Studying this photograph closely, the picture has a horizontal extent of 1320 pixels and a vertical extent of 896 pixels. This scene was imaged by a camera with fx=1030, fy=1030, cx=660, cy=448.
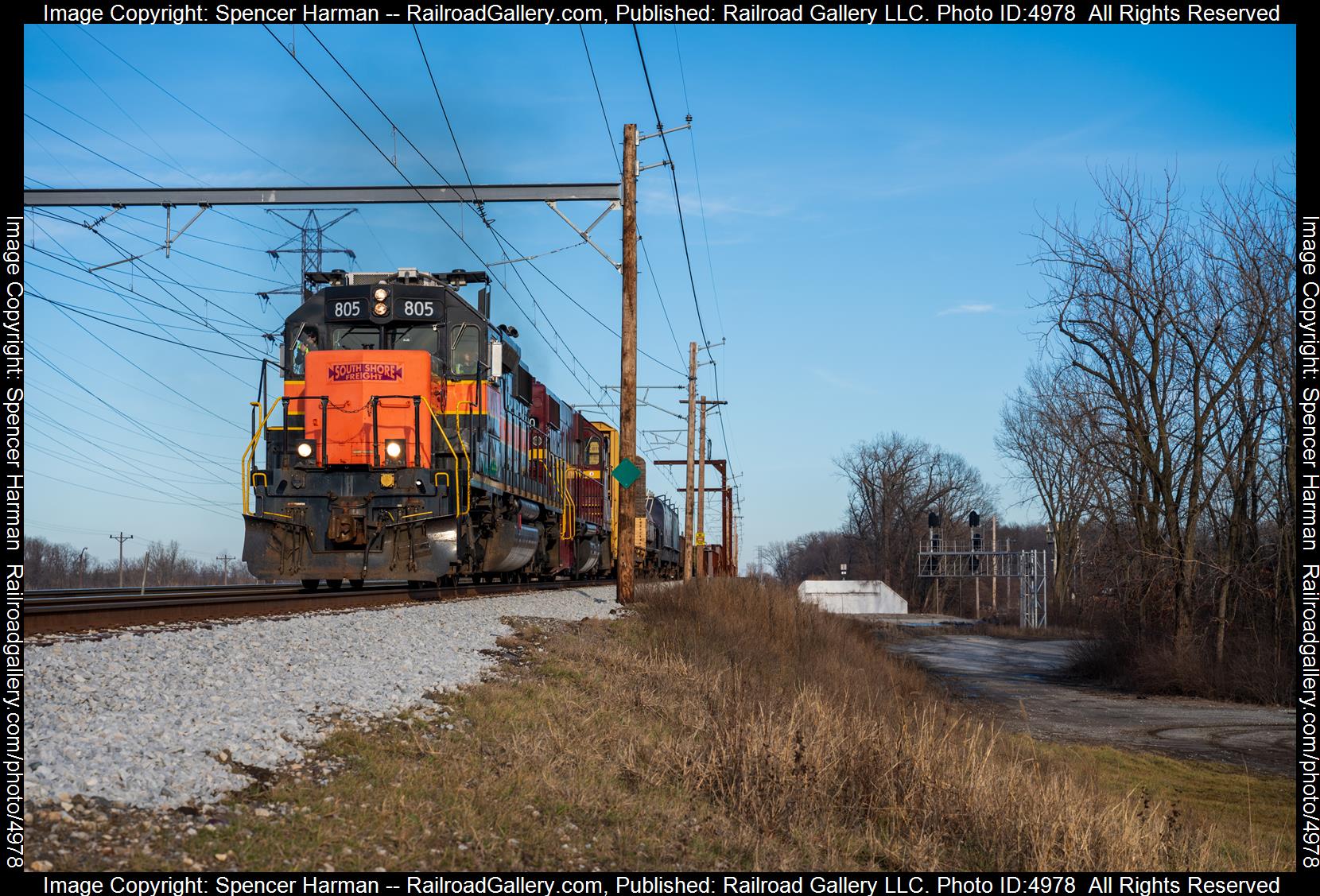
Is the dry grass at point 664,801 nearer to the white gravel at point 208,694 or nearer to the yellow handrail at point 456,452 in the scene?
the white gravel at point 208,694

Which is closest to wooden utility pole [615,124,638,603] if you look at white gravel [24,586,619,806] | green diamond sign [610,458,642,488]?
green diamond sign [610,458,642,488]

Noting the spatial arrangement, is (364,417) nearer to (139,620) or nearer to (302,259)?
(139,620)

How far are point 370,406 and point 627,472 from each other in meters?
4.86

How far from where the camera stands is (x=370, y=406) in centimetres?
1424

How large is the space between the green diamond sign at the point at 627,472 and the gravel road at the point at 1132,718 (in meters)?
6.68

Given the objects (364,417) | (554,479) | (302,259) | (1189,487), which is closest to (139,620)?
(364,417)

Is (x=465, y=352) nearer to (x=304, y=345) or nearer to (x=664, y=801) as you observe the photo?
(x=304, y=345)

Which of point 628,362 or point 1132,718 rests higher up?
point 628,362

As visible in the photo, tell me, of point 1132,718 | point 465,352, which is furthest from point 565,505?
point 1132,718

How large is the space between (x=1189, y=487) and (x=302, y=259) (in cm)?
3470

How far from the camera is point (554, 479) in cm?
2172

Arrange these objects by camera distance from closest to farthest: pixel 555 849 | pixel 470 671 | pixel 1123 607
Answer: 1. pixel 555 849
2. pixel 470 671
3. pixel 1123 607

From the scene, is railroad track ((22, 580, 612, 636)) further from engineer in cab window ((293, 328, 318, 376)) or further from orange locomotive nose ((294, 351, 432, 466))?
engineer in cab window ((293, 328, 318, 376))

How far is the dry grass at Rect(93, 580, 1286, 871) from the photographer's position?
390cm
